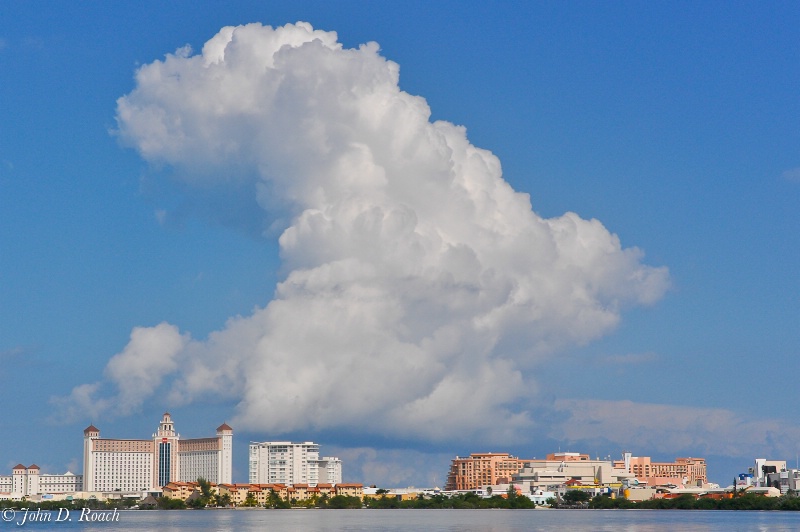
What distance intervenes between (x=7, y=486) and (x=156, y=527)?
Result: 127 metres

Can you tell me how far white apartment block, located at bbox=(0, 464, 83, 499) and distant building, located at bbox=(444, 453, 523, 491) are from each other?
59180mm

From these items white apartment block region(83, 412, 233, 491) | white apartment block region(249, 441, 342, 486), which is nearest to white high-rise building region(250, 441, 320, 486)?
white apartment block region(249, 441, 342, 486)

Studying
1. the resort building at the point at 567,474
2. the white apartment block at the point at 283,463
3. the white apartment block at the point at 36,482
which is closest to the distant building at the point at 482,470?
the resort building at the point at 567,474

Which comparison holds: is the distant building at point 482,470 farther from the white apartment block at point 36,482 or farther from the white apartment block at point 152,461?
the white apartment block at point 36,482

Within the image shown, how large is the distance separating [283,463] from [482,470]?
1275 inches

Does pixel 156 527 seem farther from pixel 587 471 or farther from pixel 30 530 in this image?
pixel 587 471

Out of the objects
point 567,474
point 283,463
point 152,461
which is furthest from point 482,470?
point 152,461

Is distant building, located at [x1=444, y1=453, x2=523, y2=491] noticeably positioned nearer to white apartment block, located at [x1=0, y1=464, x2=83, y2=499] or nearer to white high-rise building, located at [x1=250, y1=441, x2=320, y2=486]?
white high-rise building, located at [x1=250, y1=441, x2=320, y2=486]

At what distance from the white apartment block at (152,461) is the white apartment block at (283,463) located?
862 cm

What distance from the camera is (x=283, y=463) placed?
195750 mm

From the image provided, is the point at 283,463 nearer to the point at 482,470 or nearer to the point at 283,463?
the point at 283,463

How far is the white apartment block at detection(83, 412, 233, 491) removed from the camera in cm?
→ 18738

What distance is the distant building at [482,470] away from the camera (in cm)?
18725

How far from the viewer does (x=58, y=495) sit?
17400 centimetres
